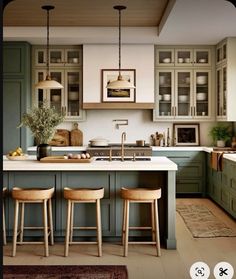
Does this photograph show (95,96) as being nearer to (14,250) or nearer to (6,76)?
(6,76)

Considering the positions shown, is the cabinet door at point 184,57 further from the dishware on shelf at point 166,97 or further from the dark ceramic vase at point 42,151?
the dark ceramic vase at point 42,151

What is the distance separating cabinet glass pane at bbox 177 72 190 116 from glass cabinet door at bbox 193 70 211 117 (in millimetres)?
138

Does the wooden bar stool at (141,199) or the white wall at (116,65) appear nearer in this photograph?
the wooden bar stool at (141,199)

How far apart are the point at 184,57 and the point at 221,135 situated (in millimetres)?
1499

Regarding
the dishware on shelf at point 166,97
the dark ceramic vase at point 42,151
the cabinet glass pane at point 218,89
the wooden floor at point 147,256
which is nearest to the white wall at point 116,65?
the dishware on shelf at point 166,97

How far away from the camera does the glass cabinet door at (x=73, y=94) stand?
24.5 feet

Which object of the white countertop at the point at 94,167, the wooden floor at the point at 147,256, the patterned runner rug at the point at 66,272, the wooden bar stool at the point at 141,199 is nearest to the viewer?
the patterned runner rug at the point at 66,272

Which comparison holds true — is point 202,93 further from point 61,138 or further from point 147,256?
point 147,256

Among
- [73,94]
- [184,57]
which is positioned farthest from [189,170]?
[73,94]

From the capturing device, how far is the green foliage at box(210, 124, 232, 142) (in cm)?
745

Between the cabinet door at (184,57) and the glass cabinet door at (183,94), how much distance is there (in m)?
0.14

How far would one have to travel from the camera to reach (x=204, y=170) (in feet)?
24.0

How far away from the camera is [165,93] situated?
760cm

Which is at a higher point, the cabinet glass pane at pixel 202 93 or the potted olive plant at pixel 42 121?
the cabinet glass pane at pixel 202 93
